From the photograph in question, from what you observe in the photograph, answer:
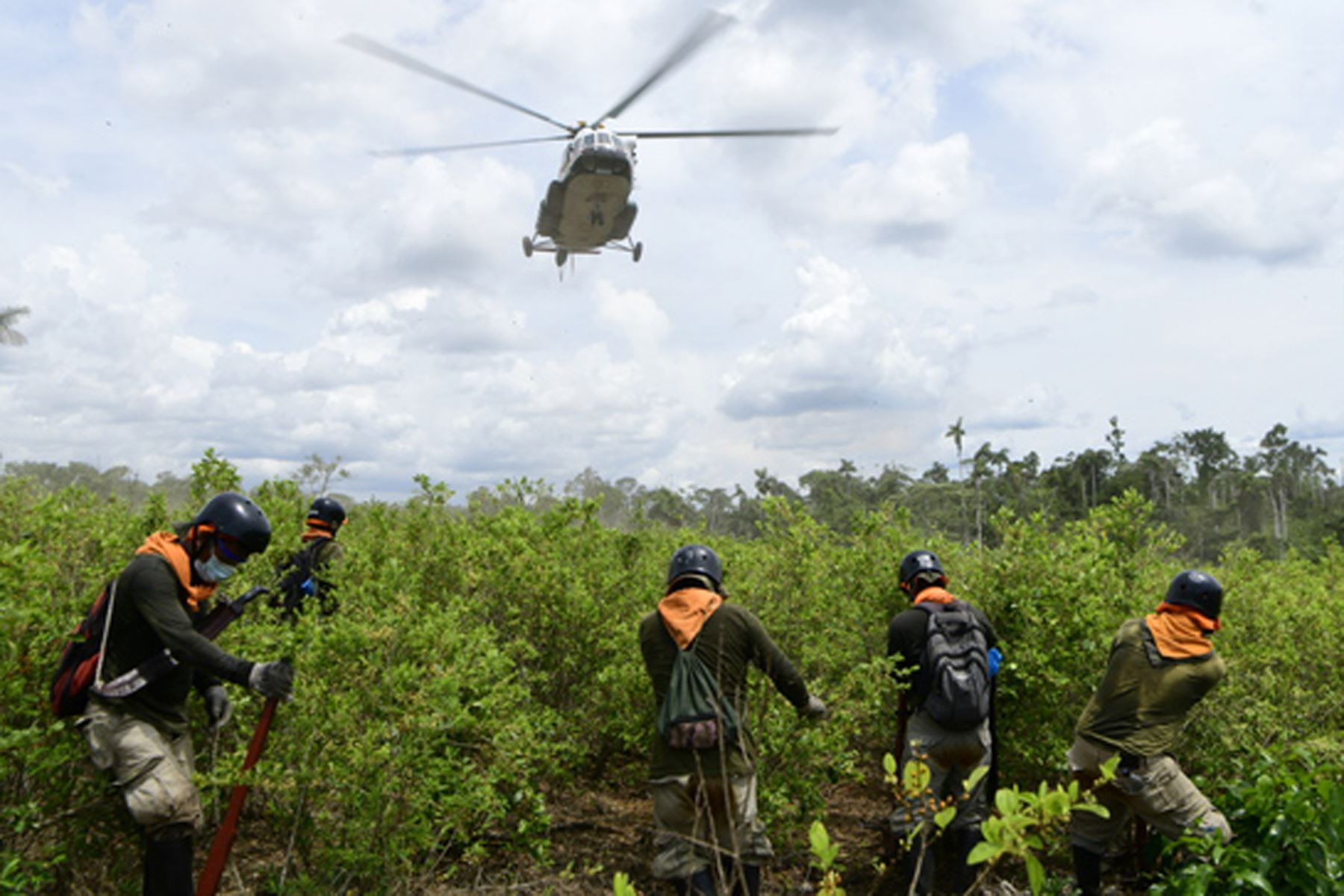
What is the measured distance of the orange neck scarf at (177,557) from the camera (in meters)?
3.71

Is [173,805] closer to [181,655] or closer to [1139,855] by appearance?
[181,655]

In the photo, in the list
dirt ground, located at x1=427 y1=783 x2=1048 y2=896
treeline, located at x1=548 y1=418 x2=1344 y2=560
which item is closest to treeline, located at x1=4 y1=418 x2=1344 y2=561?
treeline, located at x1=548 y1=418 x2=1344 y2=560

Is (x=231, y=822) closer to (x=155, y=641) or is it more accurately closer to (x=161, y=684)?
(x=161, y=684)

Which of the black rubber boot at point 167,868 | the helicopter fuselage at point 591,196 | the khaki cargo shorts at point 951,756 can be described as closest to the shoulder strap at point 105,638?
the black rubber boot at point 167,868

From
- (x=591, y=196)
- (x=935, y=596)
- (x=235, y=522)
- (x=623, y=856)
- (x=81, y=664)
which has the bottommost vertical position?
(x=623, y=856)

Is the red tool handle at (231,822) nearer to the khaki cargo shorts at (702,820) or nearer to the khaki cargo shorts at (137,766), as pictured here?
the khaki cargo shorts at (137,766)

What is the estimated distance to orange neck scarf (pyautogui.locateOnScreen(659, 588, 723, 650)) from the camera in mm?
4191

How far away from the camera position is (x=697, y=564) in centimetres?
438

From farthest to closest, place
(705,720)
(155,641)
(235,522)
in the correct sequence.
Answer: (705,720)
(235,522)
(155,641)

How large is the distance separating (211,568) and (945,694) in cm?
340

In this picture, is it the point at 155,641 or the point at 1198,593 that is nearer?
the point at 155,641

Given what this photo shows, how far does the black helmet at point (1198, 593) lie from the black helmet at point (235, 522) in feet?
13.8

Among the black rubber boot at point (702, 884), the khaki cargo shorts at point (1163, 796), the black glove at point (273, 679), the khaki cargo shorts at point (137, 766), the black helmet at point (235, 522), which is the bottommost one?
the black rubber boot at point (702, 884)

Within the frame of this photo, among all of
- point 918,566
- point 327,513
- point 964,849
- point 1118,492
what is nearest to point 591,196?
point 327,513
